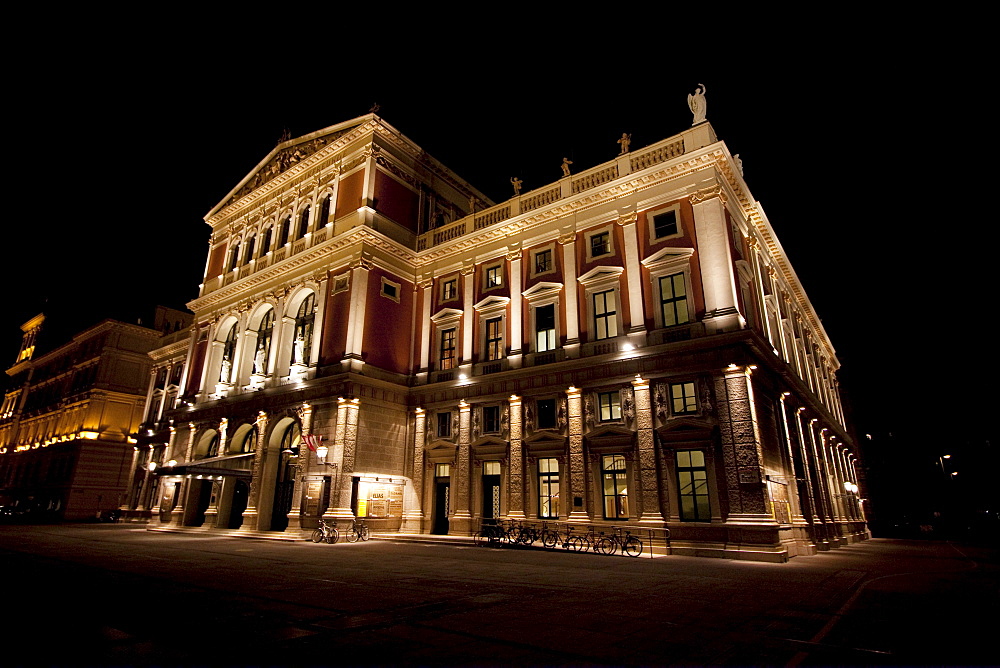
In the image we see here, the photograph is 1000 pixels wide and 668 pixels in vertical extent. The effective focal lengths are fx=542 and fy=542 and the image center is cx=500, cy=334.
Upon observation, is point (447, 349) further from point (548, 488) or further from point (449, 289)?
point (548, 488)

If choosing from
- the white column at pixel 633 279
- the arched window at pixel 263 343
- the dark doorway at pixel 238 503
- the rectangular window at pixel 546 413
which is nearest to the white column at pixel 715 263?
the white column at pixel 633 279

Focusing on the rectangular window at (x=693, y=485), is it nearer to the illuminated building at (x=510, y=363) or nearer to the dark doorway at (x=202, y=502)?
the illuminated building at (x=510, y=363)

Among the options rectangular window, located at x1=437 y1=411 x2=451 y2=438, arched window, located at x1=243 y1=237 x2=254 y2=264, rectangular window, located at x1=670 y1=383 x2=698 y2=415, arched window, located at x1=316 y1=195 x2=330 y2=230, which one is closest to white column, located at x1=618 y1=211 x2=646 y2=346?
rectangular window, located at x1=670 y1=383 x2=698 y2=415

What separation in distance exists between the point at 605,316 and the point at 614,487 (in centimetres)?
719

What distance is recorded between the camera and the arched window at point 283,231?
113ft

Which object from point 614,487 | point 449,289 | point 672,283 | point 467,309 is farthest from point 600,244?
point 614,487

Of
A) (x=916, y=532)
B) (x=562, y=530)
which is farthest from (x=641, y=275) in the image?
(x=916, y=532)

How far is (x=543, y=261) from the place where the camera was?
2658 cm

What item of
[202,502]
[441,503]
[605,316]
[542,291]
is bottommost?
[441,503]

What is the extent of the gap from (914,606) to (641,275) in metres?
15.9

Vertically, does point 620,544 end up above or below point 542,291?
below

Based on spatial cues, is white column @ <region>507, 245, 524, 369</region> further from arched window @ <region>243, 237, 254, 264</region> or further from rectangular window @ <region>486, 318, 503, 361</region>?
arched window @ <region>243, 237, 254, 264</region>

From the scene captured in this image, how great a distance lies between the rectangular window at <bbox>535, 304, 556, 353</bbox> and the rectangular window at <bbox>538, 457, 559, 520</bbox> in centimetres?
511

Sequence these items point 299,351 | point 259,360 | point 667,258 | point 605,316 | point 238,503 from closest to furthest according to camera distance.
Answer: point 667,258, point 605,316, point 299,351, point 238,503, point 259,360
